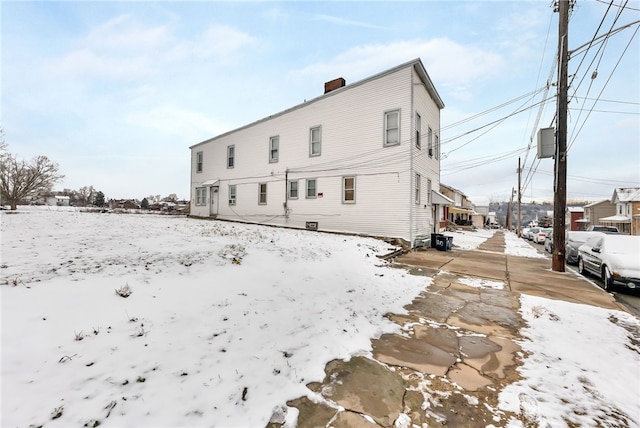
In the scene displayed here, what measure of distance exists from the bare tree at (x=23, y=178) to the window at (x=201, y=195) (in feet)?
58.6

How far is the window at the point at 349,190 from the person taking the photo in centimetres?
1377

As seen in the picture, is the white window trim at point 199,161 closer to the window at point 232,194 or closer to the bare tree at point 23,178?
the window at point 232,194

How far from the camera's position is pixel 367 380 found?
2857 millimetres

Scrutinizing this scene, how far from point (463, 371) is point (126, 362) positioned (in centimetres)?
386

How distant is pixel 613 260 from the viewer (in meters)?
7.21

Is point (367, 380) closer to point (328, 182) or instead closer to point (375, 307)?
point (375, 307)

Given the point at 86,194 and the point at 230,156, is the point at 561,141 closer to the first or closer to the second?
the point at 230,156

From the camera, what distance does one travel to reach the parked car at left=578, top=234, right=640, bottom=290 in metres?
6.79

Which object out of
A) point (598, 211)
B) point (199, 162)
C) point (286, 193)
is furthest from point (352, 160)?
point (598, 211)

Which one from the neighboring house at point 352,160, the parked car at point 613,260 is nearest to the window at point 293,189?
the neighboring house at point 352,160

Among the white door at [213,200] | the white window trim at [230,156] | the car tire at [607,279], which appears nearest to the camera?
the car tire at [607,279]

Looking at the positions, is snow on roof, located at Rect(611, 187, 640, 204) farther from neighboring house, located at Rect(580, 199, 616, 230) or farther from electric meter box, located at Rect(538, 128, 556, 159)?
electric meter box, located at Rect(538, 128, 556, 159)

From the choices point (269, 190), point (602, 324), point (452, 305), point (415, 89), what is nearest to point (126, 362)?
point (452, 305)

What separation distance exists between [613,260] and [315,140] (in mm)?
13279
